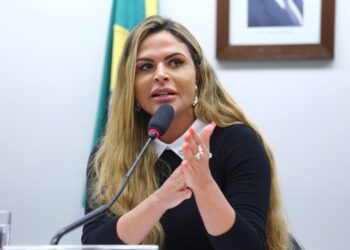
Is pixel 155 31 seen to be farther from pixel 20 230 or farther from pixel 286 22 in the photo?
pixel 20 230

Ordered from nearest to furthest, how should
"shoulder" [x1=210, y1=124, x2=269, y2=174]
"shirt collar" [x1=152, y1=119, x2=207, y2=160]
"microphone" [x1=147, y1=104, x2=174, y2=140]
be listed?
"microphone" [x1=147, y1=104, x2=174, y2=140]
"shoulder" [x1=210, y1=124, x2=269, y2=174]
"shirt collar" [x1=152, y1=119, x2=207, y2=160]

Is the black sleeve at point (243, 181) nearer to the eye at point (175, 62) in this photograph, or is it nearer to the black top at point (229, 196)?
the black top at point (229, 196)

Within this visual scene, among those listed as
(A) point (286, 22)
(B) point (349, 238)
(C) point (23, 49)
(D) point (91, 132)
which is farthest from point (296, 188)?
(C) point (23, 49)

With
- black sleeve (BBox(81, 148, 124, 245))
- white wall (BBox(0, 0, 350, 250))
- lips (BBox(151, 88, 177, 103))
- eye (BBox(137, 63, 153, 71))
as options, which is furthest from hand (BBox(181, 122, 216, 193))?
white wall (BBox(0, 0, 350, 250))

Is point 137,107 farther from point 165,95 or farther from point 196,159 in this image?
point 196,159

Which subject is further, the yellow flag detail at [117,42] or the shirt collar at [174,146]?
the yellow flag detail at [117,42]

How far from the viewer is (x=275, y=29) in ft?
6.83

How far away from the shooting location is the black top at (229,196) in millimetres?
1226

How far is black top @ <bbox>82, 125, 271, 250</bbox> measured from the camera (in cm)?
123

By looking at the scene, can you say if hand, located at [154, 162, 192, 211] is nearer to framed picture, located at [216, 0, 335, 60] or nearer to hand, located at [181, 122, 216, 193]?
hand, located at [181, 122, 216, 193]

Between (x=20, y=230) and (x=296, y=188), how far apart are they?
1.29 m

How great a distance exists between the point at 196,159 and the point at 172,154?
479 millimetres

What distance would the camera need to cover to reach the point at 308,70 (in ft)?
6.81

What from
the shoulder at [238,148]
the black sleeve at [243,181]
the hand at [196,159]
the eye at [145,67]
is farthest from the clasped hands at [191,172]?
the eye at [145,67]
